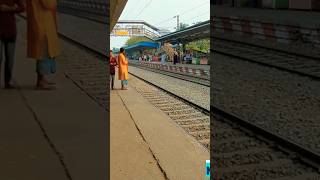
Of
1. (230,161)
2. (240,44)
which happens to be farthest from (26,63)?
(230,161)

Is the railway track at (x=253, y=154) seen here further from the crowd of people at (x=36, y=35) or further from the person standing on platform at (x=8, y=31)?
the person standing on platform at (x=8, y=31)

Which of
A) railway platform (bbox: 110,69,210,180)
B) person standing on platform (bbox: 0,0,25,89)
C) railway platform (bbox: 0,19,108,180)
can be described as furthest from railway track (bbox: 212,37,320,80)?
railway platform (bbox: 110,69,210,180)

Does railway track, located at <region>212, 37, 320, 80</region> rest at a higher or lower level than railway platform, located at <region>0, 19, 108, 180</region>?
higher

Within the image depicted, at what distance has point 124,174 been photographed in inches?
150

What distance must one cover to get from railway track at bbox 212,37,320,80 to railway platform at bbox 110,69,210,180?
1.60 m

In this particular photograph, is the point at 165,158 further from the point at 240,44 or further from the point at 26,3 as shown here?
the point at 26,3

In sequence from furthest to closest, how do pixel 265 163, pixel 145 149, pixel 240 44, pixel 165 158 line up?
1. pixel 145 149
2. pixel 165 158
3. pixel 265 163
4. pixel 240 44

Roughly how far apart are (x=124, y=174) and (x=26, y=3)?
7.59 feet

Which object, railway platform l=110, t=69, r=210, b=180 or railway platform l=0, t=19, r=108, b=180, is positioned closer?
railway platform l=0, t=19, r=108, b=180

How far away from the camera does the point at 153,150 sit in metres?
4.79

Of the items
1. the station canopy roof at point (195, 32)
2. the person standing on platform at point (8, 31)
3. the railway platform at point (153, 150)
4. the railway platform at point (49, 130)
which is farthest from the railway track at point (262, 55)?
the railway platform at point (153, 150)

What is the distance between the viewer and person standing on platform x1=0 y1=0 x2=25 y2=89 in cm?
179

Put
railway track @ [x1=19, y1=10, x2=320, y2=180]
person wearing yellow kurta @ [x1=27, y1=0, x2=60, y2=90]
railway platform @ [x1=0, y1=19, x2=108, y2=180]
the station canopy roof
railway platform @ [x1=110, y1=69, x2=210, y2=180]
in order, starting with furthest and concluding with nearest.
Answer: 1. railway platform @ [x1=110, y1=69, x2=210, y2=180]
2. railway track @ [x1=19, y1=10, x2=320, y2=180]
3. the station canopy roof
4. person wearing yellow kurta @ [x1=27, y1=0, x2=60, y2=90]
5. railway platform @ [x1=0, y1=19, x2=108, y2=180]

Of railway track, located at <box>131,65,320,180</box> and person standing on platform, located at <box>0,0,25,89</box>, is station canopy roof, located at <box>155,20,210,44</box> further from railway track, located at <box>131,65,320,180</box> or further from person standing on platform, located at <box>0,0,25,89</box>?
person standing on platform, located at <box>0,0,25,89</box>
